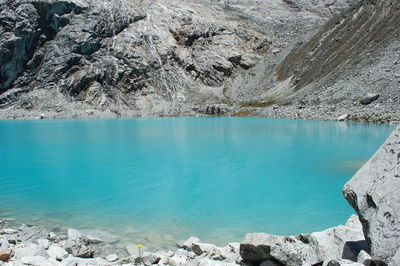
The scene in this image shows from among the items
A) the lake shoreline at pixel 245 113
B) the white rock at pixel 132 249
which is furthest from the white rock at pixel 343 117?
the white rock at pixel 132 249

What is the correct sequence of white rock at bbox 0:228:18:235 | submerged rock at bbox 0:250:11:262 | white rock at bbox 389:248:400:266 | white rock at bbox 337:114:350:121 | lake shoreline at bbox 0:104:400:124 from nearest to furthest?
white rock at bbox 389:248:400:266, submerged rock at bbox 0:250:11:262, white rock at bbox 0:228:18:235, lake shoreline at bbox 0:104:400:124, white rock at bbox 337:114:350:121

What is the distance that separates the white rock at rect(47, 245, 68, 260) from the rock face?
7.68m

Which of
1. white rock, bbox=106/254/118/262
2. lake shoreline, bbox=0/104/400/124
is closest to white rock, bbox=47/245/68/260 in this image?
white rock, bbox=106/254/118/262

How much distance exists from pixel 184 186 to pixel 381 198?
14.8 meters

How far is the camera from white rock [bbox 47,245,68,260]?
948 centimetres

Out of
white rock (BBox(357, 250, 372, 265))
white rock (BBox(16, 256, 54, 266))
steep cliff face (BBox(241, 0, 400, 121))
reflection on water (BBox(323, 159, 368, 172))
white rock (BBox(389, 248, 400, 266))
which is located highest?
steep cliff face (BBox(241, 0, 400, 121))

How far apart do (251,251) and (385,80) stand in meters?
63.3

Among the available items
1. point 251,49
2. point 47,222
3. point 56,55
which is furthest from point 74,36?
point 47,222

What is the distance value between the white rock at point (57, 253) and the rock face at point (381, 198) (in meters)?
7.68

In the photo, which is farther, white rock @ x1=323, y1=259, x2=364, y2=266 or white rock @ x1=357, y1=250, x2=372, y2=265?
white rock @ x1=357, y1=250, x2=372, y2=265

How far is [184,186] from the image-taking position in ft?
68.6

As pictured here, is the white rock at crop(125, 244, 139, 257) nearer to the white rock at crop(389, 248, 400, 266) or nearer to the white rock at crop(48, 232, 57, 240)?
the white rock at crop(48, 232, 57, 240)

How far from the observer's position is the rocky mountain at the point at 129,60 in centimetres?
10750

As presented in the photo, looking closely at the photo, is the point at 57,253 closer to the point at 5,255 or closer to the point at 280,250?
the point at 5,255
